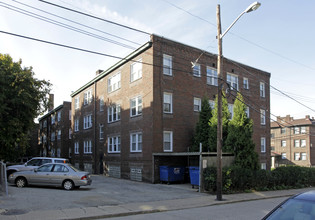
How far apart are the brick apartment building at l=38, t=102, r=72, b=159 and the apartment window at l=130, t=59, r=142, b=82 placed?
20713 mm

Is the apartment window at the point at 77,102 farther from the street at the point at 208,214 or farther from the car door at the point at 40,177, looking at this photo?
the street at the point at 208,214

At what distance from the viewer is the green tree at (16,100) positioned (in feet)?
69.6

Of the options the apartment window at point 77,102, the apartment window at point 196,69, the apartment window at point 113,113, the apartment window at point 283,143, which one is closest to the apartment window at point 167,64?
the apartment window at point 196,69

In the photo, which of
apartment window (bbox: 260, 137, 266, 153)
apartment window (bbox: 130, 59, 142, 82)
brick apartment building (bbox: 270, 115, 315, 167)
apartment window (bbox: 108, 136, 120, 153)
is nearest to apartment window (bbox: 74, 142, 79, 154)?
apartment window (bbox: 108, 136, 120, 153)

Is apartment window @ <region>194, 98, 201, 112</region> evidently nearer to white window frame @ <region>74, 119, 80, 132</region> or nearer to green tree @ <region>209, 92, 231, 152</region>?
green tree @ <region>209, 92, 231, 152</region>

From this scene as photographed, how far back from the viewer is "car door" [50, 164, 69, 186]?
16.2m

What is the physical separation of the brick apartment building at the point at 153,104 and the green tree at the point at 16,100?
23.4 ft

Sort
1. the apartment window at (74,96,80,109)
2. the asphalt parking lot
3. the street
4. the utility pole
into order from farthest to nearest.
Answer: the apartment window at (74,96,80,109) < the utility pole < the asphalt parking lot < the street

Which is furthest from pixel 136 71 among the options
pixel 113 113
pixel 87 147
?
pixel 87 147

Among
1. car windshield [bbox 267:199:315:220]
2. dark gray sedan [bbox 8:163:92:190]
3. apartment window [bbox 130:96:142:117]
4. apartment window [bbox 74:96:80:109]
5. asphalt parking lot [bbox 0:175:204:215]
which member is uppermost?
apartment window [bbox 74:96:80:109]

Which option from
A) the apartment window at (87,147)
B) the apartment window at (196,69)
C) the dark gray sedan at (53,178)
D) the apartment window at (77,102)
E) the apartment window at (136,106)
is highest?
the apartment window at (196,69)

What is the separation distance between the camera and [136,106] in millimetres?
24266

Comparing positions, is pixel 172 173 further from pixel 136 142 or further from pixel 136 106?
pixel 136 106

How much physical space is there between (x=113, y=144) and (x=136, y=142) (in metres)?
4.88
